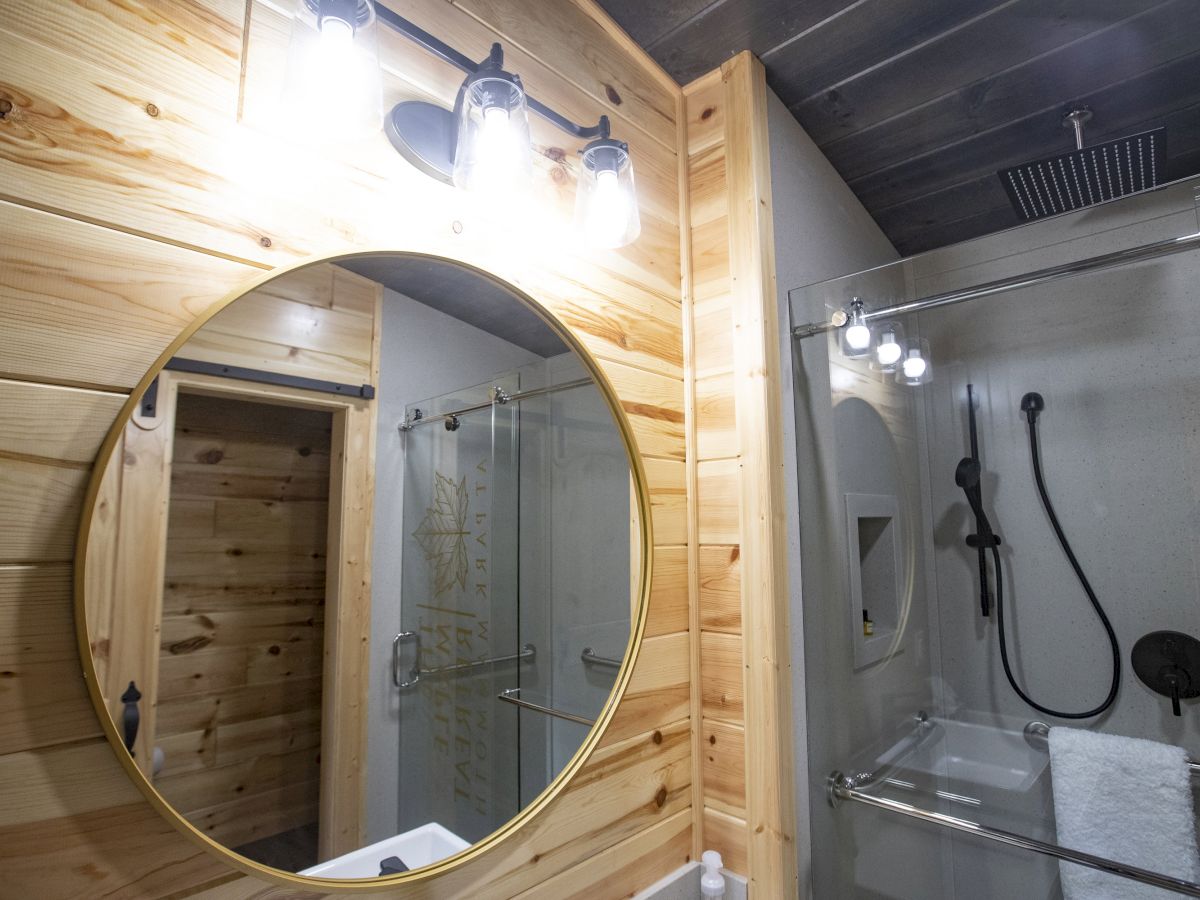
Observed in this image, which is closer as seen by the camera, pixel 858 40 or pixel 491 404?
pixel 491 404

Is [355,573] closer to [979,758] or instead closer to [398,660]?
[398,660]

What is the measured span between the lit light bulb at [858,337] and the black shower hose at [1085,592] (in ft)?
1.12

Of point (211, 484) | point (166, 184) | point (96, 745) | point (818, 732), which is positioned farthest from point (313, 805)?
point (818, 732)

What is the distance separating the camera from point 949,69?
1.37 m

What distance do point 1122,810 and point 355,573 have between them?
51.0 inches

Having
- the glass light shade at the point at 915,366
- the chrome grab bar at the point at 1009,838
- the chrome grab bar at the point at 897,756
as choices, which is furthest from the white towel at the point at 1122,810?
the glass light shade at the point at 915,366

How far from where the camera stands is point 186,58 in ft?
2.20

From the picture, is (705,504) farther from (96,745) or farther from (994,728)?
(96,745)

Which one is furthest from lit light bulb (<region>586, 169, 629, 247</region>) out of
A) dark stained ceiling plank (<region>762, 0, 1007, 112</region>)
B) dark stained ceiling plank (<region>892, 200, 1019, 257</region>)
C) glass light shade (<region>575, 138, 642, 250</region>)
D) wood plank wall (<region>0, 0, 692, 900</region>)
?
dark stained ceiling plank (<region>892, 200, 1019, 257</region>)

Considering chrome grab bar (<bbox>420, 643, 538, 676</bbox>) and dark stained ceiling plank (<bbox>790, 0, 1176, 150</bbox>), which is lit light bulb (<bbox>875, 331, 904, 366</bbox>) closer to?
dark stained ceiling plank (<bbox>790, 0, 1176, 150</bbox>)

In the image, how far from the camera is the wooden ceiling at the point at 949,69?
122cm

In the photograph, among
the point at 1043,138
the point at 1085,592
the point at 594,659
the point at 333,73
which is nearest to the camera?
the point at 333,73

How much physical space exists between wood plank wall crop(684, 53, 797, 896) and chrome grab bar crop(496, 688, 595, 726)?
1.01ft

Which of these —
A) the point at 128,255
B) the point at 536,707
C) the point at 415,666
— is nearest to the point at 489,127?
the point at 128,255
